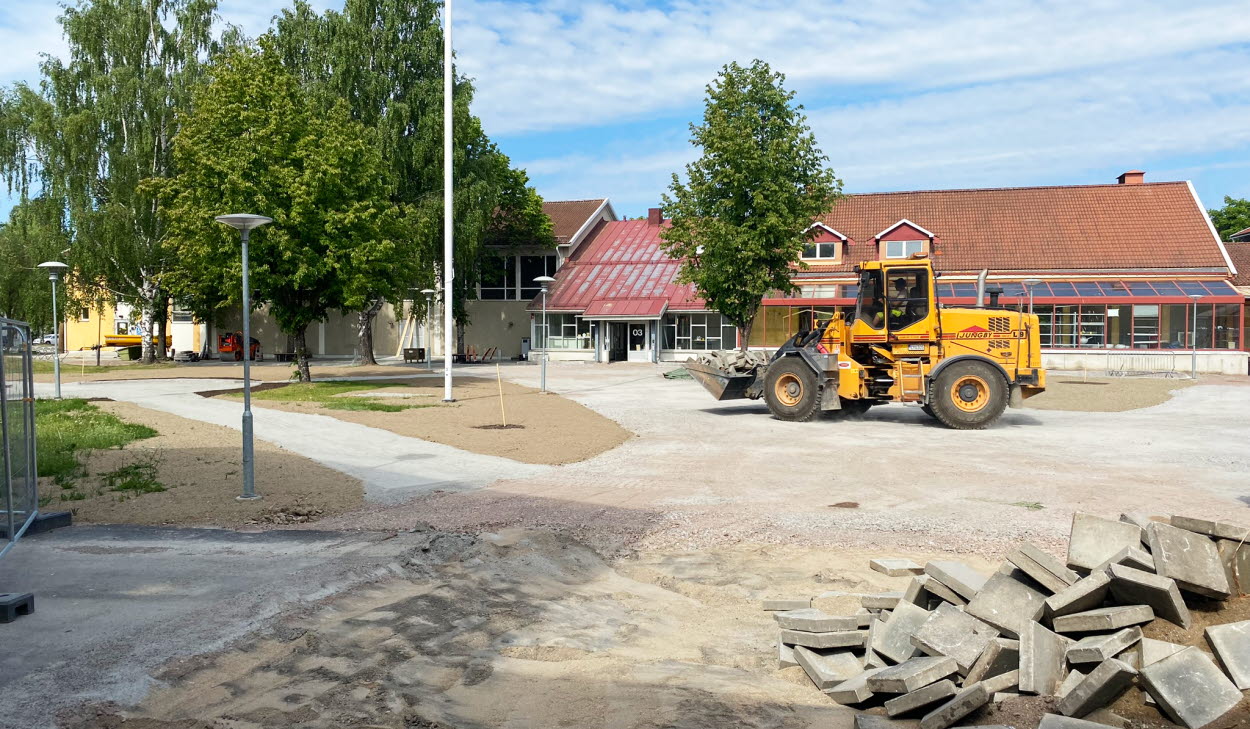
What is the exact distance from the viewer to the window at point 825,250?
47.5 metres

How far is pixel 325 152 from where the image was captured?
26.3 meters

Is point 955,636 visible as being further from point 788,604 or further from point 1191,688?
point 788,604

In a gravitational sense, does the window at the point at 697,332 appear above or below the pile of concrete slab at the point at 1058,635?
above

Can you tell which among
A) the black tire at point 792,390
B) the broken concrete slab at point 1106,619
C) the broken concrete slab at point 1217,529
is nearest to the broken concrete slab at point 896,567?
the broken concrete slab at point 1217,529

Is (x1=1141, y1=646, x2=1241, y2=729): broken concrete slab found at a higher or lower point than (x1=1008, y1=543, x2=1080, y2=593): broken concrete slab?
lower

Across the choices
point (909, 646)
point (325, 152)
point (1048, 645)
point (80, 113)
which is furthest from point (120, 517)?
point (80, 113)

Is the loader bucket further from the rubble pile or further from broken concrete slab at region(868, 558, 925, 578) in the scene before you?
broken concrete slab at region(868, 558, 925, 578)

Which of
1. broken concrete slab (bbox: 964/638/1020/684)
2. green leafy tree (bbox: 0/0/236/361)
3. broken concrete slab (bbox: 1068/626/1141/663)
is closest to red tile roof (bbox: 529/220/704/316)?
green leafy tree (bbox: 0/0/236/361)

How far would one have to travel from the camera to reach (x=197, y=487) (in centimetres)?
1129

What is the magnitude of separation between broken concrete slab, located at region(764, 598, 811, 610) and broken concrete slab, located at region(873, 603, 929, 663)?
3.19ft

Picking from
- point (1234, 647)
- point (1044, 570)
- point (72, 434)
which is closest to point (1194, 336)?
point (1044, 570)

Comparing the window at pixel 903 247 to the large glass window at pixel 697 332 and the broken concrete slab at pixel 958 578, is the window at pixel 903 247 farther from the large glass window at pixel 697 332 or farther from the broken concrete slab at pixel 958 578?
the broken concrete slab at pixel 958 578

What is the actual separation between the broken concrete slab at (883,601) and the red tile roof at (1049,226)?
3990 cm

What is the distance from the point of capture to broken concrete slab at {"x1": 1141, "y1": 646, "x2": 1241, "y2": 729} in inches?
185
